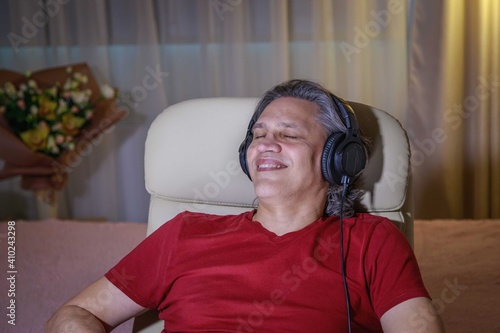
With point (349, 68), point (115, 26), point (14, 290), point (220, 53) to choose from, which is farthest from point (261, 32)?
point (14, 290)

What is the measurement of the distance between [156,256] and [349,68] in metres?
1.92

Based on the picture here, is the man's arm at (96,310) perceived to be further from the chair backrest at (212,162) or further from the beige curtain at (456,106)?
the beige curtain at (456,106)

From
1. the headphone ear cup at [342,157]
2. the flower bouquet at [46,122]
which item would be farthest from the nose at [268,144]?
the flower bouquet at [46,122]

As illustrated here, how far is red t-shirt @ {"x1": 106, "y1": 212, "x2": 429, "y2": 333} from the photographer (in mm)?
1239

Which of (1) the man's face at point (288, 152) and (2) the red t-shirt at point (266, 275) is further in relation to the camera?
(1) the man's face at point (288, 152)

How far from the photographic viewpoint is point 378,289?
124cm

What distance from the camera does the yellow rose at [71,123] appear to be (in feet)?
9.20

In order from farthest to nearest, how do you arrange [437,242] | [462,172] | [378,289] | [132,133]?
1. [132,133]
2. [462,172]
3. [437,242]
4. [378,289]

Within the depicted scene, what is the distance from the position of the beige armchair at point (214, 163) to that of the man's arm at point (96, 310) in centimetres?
26

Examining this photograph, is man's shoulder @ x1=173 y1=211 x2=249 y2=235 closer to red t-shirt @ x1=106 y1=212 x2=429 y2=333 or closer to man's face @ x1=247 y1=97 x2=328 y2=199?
red t-shirt @ x1=106 y1=212 x2=429 y2=333

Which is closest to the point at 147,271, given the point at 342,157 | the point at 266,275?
the point at 266,275

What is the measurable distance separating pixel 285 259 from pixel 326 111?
13.7 inches

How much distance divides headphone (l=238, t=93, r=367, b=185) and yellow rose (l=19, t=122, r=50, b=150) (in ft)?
5.66

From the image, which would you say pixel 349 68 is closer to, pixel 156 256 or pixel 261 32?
pixel 261 32
